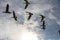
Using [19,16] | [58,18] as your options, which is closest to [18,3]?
[19,16]

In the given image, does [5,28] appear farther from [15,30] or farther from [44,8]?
[44,8]

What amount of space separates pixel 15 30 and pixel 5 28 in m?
0.16

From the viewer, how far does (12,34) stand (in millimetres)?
4121

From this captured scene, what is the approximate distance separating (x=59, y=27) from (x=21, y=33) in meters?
0.64

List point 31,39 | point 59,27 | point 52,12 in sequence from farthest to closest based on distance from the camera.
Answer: point 52,12 < point 59,27 < point 31,39

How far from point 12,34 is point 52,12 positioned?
0.93 m

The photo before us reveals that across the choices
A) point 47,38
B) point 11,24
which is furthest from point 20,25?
point 47,38

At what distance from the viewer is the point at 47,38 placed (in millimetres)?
4145

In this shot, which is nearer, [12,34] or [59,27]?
[12,34]

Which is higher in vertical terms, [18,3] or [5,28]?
[18,3]

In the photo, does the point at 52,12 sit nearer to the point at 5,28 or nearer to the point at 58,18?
the point at 58,18

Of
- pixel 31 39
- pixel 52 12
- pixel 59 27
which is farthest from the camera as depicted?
pixel 52 12

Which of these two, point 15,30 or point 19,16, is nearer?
point 15,30

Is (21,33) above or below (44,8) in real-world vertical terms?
below
